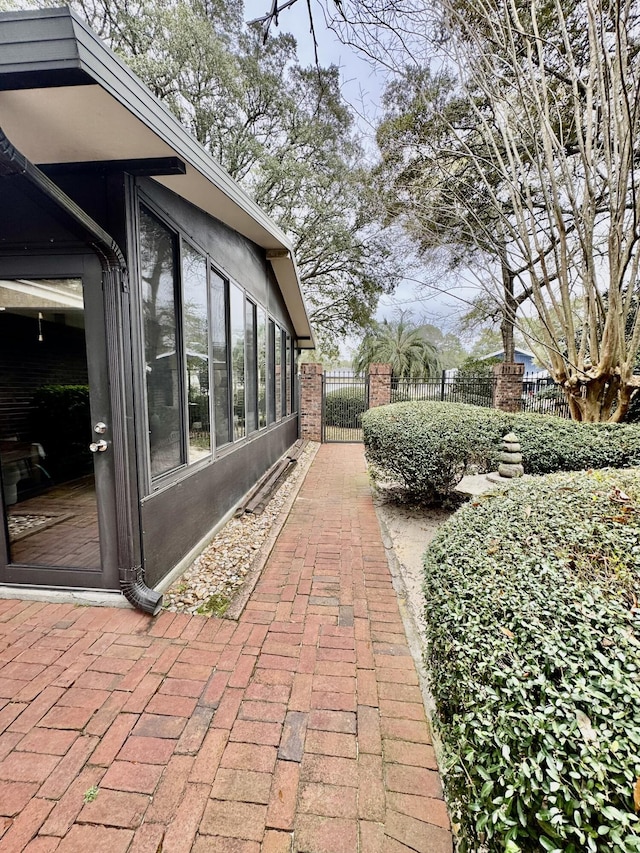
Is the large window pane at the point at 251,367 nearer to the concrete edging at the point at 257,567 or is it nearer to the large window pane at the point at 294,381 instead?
the concrete edging at the point at 257,567

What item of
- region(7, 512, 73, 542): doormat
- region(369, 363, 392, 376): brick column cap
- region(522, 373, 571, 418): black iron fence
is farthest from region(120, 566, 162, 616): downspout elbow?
region(522, 373, 571, 418): black iron fence

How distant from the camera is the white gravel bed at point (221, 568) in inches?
109

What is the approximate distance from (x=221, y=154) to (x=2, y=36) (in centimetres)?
1192

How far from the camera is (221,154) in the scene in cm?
1127

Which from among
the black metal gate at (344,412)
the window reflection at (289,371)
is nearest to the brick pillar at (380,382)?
the black metal gate at (344,412)

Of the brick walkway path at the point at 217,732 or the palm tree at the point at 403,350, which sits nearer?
the brick walkway path at the point at 217,732

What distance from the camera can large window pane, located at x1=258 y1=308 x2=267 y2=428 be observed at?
19.7 feet

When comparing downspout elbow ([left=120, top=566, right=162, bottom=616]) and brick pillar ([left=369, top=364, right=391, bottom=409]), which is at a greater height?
brick pillar ([left=369, top=364, right=391, bottom=409])

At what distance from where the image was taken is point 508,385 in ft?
32.6

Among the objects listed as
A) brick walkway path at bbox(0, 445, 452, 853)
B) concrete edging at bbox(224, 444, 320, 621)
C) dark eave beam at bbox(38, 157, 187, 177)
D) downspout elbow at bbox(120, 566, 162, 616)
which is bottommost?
brick walkway path at bbox(0, 445, 452, 853)

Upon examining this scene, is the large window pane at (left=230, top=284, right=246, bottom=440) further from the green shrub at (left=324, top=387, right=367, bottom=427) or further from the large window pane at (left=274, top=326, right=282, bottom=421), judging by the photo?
the green shrub at (left=324, top=387, right=367, bottom=427)

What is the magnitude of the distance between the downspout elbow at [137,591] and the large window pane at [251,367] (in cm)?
291

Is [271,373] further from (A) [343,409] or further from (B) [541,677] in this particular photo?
(A) [343,409]

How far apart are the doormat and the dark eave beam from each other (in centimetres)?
285
